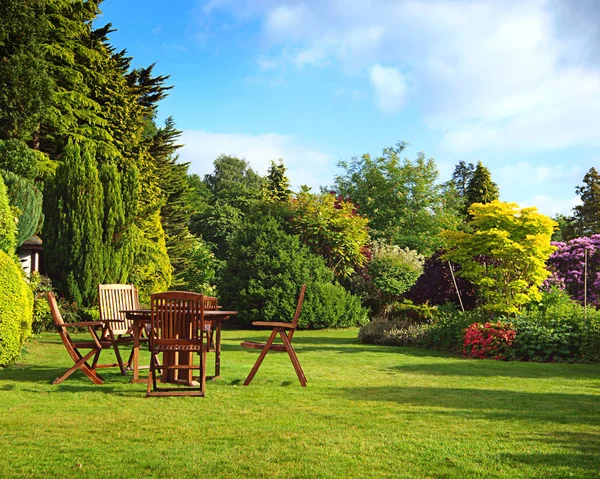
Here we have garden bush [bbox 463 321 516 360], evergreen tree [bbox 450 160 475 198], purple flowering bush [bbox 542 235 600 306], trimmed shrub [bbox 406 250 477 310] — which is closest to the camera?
garden bush [bbox 463 321 516 360]

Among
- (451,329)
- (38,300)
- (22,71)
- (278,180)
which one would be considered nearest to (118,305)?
(38,300)

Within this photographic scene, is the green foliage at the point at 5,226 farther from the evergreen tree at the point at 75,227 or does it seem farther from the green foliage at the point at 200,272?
the green foliage at the point at 200,272

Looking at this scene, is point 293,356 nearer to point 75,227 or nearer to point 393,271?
point 75,227

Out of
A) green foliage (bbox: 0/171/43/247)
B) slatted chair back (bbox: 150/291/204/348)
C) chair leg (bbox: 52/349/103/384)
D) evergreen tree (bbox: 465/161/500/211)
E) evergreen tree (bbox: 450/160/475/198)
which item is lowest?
chair leg (bbox: 52/349/103/384)

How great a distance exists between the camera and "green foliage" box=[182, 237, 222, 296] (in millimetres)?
29391

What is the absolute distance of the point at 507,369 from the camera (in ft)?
35.0

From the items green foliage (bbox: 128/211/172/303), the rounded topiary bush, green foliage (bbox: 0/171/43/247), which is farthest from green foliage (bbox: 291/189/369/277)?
the rounded topiary bush

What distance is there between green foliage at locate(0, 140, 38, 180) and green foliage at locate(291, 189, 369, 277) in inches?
414

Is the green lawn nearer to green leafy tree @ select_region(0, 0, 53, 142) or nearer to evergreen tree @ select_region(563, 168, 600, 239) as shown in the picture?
green leafy tree @ select_region(0, 0, 53, 142)

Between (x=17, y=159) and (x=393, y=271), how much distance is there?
1395 centimetres

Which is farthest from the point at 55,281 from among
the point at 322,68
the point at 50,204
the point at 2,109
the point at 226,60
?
the point at 322,68

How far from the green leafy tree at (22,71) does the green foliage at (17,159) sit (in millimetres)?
2879

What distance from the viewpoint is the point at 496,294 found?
13.8 m

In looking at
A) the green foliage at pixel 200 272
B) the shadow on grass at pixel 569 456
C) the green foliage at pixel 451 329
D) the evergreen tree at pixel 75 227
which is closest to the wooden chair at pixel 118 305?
the shadow on grass at pixel 569 456
